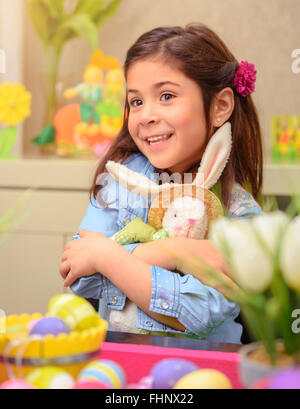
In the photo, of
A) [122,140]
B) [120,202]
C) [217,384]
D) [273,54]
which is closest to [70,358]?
[217,384]

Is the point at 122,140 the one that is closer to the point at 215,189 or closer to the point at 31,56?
the point at 215,189

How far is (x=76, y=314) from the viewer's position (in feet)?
1.99

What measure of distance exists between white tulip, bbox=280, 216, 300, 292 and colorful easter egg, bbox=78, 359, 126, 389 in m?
0.18

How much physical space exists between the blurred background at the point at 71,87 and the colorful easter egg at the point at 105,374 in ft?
3.80

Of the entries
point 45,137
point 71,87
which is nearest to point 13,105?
point 45,137

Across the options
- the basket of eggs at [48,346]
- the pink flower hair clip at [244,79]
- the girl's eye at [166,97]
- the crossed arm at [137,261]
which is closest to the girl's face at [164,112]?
the girl's eye at [166,97]

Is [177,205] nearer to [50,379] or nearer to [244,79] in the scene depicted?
[244,79]

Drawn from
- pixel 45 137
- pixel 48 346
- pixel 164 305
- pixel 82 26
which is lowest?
pixel 164 305

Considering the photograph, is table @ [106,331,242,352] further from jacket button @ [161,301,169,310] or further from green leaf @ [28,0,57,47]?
green leaf @ [28,0,57,47]

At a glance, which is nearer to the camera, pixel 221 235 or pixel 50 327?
pixel 221 235

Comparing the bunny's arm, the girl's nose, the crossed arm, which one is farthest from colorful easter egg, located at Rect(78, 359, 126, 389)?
the girl's nose

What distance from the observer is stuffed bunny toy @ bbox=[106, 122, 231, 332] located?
1.01 metres

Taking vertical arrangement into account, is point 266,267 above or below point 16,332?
above

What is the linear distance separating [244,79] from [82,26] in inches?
42.8
